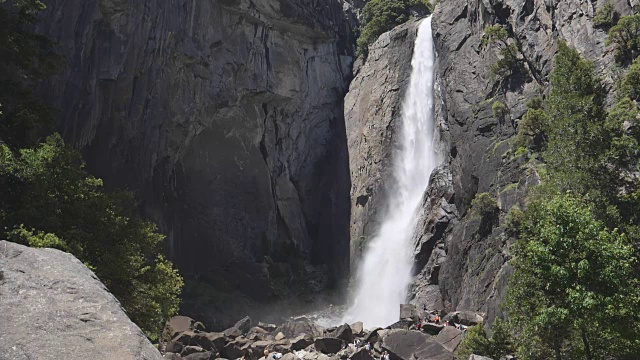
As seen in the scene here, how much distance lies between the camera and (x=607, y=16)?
28031 mm

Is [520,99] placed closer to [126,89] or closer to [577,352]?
[577,352]

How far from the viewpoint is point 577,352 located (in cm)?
1647

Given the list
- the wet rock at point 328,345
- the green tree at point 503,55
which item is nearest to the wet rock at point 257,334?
the wet rock at point 328,345

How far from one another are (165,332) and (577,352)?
20440 millimetres

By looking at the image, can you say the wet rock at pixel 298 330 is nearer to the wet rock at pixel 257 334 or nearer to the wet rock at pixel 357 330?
the wet rock at pixel 257 334

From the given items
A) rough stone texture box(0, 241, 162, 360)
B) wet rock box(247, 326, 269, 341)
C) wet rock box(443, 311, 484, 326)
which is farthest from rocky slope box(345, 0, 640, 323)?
rough stone texture box(0, 241, 162, 360)

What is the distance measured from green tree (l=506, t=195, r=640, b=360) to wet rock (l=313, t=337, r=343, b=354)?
1407 centimetres

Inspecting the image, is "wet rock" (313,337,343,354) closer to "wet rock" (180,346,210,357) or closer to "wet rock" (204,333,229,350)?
"wet rock" (204,333,229,350)

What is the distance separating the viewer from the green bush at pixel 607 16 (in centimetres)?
2792

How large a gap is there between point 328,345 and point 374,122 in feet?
85.7

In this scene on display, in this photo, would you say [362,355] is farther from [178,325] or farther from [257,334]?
[178,325]

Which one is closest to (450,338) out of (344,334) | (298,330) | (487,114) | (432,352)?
(432,352)

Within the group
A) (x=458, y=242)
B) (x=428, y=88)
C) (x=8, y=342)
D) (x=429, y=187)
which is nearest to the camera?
(x=8, y=342)

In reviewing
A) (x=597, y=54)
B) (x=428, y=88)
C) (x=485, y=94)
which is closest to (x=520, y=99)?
(x=485, y=94)
